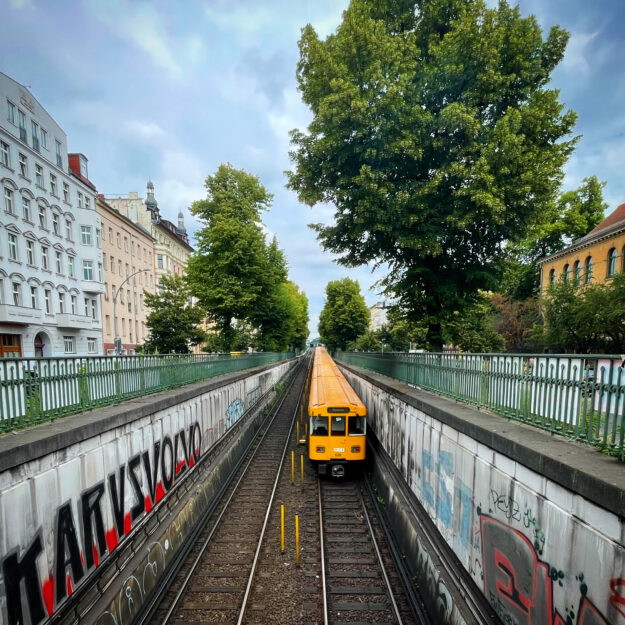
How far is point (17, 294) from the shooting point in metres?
25.5

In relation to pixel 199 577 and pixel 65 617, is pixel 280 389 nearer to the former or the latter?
pixel 199 577

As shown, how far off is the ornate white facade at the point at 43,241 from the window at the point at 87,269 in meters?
0.08

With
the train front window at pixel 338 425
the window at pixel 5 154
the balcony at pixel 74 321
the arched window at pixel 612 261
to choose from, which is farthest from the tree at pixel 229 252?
the arched window at pixel 612 261

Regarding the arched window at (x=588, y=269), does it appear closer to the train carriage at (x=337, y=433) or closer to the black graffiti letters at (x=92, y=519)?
the train carriage at (x=337, y=433)

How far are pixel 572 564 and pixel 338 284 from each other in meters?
56.9

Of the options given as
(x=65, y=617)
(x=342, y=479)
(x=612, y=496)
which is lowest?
(x=342, y=479)

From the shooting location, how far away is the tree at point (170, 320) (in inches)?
1013

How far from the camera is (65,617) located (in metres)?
Answer: 5.18

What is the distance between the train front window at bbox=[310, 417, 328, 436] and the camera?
1252 centimetres

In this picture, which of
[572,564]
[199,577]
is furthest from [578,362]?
[199,577]

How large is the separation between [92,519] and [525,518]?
21.6 ft

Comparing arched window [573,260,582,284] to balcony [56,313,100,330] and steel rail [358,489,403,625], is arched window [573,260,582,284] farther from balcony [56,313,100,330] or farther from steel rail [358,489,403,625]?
balcony [56,313,100,330]

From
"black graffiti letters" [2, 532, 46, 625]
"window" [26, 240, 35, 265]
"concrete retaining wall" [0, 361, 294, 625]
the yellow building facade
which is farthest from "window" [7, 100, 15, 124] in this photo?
the yellow building facade

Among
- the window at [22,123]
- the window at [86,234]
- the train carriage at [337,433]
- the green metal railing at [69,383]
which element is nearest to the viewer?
the green metal railing at [69,383]
